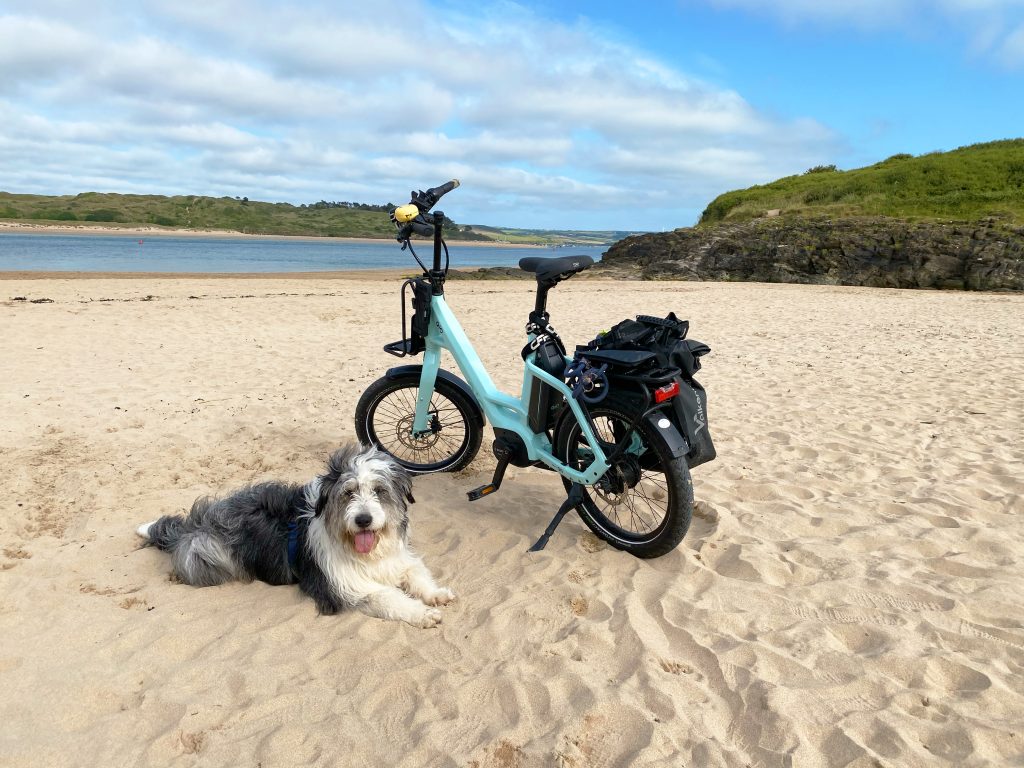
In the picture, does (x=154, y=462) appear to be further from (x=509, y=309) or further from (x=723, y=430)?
(x=509, y=309)

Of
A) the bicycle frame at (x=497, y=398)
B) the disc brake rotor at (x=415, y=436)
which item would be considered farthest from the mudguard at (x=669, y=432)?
the disc brake rotor at (x=415, y=436)

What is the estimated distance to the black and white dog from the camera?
326 centimetres

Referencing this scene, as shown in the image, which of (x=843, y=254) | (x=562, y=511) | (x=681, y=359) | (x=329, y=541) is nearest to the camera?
(x=329, y=541)

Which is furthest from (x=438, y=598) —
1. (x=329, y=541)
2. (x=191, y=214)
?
(x=191, y=214)

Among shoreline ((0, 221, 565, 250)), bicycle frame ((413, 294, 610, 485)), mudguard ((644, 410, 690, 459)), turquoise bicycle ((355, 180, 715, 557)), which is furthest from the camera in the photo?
shoreline ((0, 221, 565, 250))

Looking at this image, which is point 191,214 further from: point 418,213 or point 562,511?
point 562,511

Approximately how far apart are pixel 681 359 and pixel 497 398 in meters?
1.40

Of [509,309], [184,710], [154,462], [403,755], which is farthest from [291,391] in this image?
[509,309]

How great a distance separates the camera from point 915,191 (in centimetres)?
3133

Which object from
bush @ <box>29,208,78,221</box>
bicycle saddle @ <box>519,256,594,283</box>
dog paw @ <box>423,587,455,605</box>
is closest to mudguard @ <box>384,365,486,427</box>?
bicycle saddle @ <box>519,256,594,283</box>

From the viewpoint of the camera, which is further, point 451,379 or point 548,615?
point 451,379

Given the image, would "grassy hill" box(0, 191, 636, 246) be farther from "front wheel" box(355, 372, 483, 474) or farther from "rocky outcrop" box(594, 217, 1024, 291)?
"front wheel" box(355, 372, 483, 474)

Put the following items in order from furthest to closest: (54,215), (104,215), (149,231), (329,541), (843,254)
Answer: (104,215) → (54,215) → (149,231) → (843,254) → (329,541)

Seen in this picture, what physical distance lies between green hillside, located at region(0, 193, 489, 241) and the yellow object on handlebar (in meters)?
92.9
